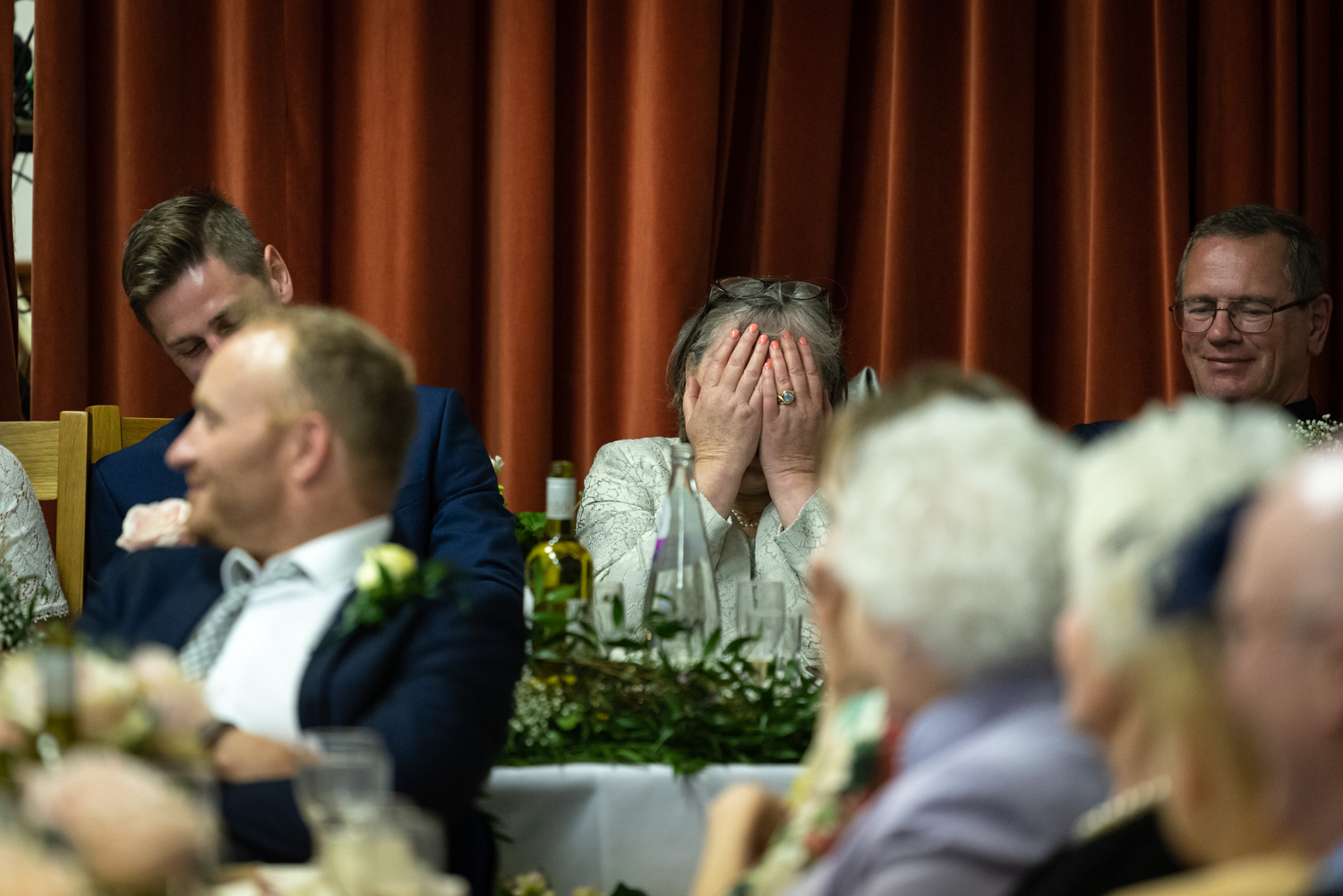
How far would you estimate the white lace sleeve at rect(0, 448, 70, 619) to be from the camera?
7.36 ft

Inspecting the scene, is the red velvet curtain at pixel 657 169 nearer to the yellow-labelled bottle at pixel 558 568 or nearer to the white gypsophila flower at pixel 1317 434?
the white gypsophila flower at pixel 1317 434

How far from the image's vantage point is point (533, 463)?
2.86 metres

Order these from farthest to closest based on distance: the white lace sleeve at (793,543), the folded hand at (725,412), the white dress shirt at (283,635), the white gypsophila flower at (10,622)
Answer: the folded hand at (725,412)
the white lace sleeve at (793,543)
the white gypsophila flower at (10,622)
the white dress shirt at (283,635)

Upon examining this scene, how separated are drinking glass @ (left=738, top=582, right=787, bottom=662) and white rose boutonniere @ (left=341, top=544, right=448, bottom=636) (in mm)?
491

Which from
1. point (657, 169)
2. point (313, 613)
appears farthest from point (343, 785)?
point (657, 169)

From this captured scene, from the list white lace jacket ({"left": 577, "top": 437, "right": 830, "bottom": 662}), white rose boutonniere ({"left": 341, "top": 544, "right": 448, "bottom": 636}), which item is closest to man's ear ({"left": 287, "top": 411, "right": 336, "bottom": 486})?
white rose boutonniere ({"left": 341, "top": 544, "right": 448, "bottom": 636})

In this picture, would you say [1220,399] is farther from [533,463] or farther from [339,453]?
[339,453]

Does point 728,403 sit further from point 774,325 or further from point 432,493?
point 432,493

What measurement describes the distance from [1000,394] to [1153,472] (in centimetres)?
26

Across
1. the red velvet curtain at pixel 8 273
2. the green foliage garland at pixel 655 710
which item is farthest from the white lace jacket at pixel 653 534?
the red velvet curtain at pixel 8 273

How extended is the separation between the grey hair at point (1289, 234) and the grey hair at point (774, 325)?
2.86ft

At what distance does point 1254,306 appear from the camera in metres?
2.64

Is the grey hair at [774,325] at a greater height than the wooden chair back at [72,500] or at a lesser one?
greater

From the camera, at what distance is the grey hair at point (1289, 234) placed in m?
2.65
